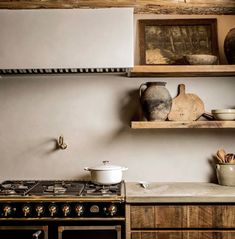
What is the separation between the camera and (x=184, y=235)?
100 inches

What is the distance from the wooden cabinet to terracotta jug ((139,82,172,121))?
0.69 m

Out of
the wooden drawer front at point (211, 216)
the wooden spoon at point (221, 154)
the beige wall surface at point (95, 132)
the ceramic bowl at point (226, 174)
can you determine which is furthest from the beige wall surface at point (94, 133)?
the wooden drawer front at point (211, 216)

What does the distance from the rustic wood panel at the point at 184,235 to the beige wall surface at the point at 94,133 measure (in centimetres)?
68

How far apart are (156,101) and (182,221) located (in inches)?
34.1

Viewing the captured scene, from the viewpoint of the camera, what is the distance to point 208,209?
2543 millimetres

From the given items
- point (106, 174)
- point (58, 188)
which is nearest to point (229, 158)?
point (106, 174)

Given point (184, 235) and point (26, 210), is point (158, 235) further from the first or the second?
point (26, 210)

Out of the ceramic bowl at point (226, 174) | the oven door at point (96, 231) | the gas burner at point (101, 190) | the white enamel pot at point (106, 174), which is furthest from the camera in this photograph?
the ceramic bowl at point (226, 174)

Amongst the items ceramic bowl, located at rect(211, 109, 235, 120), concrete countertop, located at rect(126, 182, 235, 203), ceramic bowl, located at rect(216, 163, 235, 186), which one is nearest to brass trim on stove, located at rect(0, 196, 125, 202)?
concrete countertop, located at rect(126, 182, 235, 203)

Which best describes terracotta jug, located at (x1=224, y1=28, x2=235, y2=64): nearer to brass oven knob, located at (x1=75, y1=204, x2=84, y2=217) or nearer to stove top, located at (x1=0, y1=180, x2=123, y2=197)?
stove top, located at (x1=0, y1=180, x2=123, y2=197)

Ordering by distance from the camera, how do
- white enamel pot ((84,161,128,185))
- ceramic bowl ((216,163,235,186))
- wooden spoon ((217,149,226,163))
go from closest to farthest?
1. white enamel pot ((84,161,128,185))
2. ceramic bowl ((216,163,235,186))
3. wooden spoon ((217,149,226,163))

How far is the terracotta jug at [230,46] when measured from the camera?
2.94 meters

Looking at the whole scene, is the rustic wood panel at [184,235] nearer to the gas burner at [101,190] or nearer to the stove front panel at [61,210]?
the stove front panel at [61,210]

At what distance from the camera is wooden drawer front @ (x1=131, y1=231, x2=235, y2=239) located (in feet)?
8.30
